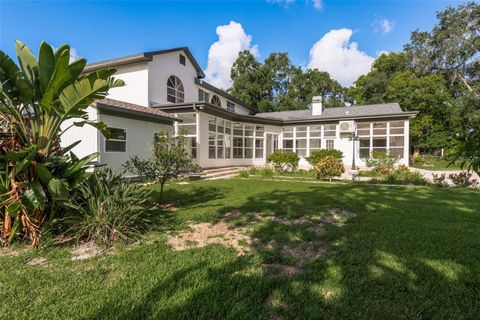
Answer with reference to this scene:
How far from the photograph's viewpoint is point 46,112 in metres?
4.16

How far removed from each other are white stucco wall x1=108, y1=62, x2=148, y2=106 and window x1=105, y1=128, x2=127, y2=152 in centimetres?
473

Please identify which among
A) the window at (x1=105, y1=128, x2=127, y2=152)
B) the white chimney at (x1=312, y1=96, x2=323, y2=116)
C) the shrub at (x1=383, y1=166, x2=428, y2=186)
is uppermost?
the white chimney at (x1=312, y1=96, x2=323, y2=116)

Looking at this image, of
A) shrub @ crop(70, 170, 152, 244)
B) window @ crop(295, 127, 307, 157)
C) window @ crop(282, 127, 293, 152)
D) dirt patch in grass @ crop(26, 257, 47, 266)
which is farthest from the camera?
window @ crop(282, 127, 293, 152)

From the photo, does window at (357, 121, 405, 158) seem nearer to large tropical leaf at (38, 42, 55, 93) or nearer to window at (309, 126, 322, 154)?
window at (309, 126, 322, 154)

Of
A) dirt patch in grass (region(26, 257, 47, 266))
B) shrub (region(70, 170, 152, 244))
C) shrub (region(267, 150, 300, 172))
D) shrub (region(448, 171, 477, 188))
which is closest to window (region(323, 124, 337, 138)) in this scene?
shrub (region(267, 150, 300, 172))

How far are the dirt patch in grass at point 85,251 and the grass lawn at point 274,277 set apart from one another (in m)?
0.13

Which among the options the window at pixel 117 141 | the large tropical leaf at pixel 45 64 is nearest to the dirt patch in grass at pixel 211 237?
the large tropical leaf at pixel 45 64

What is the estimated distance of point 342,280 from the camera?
292 cm

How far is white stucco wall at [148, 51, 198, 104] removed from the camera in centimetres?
1612

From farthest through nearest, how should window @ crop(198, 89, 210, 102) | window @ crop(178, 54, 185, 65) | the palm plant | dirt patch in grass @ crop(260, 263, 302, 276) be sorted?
1. window @ crop(198, 89, 210, 102)
2. window @ crop(178, 54, 185, 65)
3. the palm plant
4. dirt patch in grass @ crop(260, 263, 302, 276)

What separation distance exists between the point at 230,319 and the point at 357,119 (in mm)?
20465

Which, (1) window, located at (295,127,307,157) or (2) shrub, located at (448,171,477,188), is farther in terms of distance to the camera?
(1) window, located at (295,127,307,157)

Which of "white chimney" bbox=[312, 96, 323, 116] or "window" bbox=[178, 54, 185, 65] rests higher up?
"window" bbox=[178, 54, 185, 65]

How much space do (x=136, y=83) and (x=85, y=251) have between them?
13879mm
